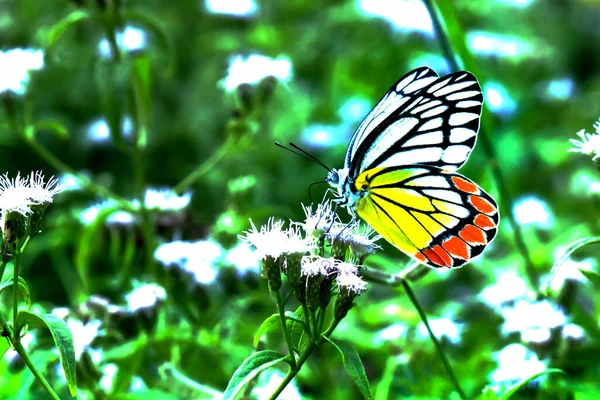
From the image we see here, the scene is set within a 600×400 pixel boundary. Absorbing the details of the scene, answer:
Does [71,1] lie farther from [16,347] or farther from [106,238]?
[16,347]

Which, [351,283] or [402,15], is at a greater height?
[402,15]

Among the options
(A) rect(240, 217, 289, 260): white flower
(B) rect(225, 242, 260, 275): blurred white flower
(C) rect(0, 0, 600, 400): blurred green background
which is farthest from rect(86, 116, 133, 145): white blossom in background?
(A) rect(240, 217, 289, 260): white flower

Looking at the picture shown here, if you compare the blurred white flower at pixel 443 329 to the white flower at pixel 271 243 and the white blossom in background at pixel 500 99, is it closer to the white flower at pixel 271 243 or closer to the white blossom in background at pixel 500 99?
the white flower at pixel 271 243

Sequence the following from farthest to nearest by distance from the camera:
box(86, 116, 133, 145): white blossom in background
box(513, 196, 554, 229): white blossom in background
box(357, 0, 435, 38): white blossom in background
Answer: box(357, 0, 435, 38): white blossom in background
box(86, 116, 133, 145): white blossom in background
box(513, 196, 554, 229): white blossom in background

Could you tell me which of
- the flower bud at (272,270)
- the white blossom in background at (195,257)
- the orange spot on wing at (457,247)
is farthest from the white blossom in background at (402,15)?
the flower bud at (272,270)

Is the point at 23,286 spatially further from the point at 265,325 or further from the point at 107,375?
the point at 107,375

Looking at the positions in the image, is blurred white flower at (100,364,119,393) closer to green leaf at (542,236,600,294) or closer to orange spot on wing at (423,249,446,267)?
orange spot on wing at (423,249,446,267)

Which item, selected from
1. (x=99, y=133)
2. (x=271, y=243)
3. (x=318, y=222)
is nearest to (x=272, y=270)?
(x=271, y=243)
